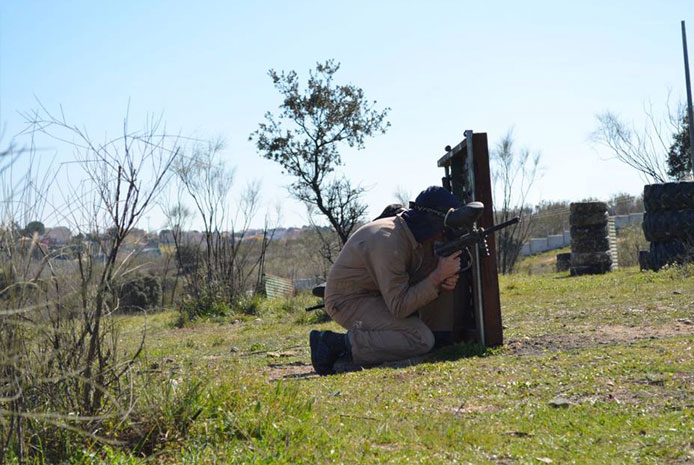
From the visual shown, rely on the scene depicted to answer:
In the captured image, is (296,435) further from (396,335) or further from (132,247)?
(396,335)

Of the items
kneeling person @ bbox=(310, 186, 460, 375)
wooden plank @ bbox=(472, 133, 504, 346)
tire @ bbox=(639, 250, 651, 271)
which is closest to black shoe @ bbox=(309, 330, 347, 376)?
kneeling person @ bbox=(310, 186, 460, 375)

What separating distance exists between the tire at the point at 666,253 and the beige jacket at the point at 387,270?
31.6 feet

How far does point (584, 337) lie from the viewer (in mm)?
7789

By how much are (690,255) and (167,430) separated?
12.9 meters

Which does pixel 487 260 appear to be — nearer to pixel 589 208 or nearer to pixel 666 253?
pixel 666 253

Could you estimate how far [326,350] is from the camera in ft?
24.6

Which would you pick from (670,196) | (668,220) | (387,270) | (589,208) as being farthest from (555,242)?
(387,270)

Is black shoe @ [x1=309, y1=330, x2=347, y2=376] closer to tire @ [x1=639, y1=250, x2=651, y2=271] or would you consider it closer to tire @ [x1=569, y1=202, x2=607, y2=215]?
tire @ [x1=639, y1=250, x2=651, y2=271]

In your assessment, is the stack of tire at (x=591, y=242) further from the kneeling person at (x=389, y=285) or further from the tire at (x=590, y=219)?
the kneeling person at (x=389, y=285)

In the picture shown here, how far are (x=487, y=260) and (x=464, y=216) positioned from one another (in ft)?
2.91

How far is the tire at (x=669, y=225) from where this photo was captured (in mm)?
15977

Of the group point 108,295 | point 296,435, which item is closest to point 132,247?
point 108,295

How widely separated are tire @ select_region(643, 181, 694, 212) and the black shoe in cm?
1115

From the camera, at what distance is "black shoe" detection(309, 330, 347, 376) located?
7453 mm
